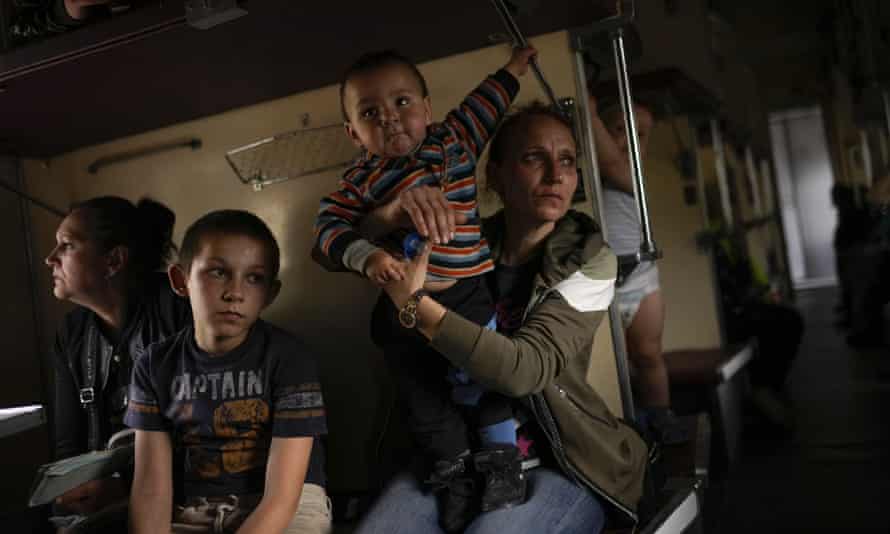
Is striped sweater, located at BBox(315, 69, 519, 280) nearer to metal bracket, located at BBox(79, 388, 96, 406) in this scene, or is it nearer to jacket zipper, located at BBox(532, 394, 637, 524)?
jacket zipper, located at BBox(532, 394, 637, 524)

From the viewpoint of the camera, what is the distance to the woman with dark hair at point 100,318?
1.31 m

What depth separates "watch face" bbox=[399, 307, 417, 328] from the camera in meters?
0.89

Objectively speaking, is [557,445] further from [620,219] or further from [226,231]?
[620,219]

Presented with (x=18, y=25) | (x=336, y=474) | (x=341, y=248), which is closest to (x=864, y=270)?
(x=336, y=474)

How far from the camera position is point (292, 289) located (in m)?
Result: 1.49

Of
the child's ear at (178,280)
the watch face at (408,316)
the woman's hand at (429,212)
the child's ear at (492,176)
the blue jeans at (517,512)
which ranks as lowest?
the blue jeans at (517,512)

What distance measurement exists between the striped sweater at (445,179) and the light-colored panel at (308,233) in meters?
0.24

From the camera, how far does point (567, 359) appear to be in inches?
39.1

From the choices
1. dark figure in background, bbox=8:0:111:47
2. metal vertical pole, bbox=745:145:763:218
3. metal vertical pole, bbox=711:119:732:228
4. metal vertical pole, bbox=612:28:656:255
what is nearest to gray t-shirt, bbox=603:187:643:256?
metal vertical pole, bbox=612:28:656:255

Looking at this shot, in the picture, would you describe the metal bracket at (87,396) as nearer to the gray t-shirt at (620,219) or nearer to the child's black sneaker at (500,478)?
the child's black sneaker at (500,478)

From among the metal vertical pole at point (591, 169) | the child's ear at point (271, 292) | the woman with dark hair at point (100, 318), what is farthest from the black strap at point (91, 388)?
the metal vertical pole at point (591, 169)

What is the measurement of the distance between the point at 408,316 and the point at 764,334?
7.74 feet

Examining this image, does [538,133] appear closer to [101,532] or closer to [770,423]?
[101,532]

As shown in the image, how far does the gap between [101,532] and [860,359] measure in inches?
153
